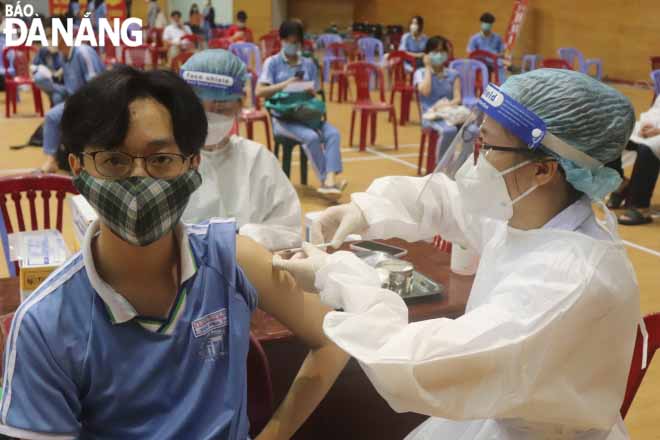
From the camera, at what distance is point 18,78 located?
8.48 meters

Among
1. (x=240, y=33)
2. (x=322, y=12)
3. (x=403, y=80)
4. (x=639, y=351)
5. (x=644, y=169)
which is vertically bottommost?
(x=644, y=169)

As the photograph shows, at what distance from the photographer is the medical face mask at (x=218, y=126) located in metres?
2.63

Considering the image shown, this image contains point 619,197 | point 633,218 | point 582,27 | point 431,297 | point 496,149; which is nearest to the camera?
point 496,149

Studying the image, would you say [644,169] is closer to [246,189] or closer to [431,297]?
[246,189]

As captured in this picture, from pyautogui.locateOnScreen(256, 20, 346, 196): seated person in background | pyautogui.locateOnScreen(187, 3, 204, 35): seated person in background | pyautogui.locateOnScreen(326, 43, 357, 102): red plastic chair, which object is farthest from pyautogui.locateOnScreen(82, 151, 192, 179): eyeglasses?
pyautogui.locateOnScreen(187, 3, 204, 35): seated person in background

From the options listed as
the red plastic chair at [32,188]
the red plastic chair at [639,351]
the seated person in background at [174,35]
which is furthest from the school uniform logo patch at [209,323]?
the seated person in background at [174,35]

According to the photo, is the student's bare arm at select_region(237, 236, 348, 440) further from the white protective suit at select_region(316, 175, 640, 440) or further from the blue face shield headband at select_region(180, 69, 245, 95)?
the blue face shield headband at select_region(180, 69, 245, 95)

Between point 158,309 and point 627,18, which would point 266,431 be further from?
point 627,18

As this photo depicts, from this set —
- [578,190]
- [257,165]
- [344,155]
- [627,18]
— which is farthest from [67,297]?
[627,18]

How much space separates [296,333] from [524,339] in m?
0.56

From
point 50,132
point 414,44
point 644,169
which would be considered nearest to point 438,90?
point 644,169

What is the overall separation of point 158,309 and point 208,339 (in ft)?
0.34

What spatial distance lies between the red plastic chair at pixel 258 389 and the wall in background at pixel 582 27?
1104 cm

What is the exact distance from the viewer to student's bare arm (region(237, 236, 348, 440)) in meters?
1.45
